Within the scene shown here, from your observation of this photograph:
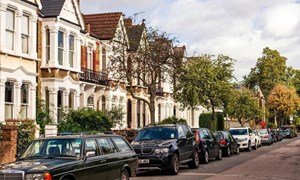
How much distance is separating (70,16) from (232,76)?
1604 cm

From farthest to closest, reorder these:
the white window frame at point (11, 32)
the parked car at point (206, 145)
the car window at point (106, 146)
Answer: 1. the white window frame at point (11, 32)
2. the parked car at point (206, 145)
3. the car window at point (106, 146)

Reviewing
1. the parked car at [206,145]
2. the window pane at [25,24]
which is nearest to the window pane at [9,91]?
the window pane at [25,24]

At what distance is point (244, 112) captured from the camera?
58281 millimetres

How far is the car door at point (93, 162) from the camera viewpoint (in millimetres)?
11742

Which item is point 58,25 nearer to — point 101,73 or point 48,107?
point 48,107

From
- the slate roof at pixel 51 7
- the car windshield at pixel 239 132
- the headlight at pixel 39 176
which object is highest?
the slate roof at pixel 51 7

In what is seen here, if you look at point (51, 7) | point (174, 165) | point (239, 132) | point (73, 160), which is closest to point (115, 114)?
point (51, 7)

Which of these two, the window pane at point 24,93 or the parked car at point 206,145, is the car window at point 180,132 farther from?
the window pane at point 24,93

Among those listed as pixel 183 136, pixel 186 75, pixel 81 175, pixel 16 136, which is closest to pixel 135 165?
pixel 81 175

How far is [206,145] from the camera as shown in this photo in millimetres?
24000

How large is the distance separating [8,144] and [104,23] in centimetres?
2050

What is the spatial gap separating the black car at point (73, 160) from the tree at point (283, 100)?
78.7 meters

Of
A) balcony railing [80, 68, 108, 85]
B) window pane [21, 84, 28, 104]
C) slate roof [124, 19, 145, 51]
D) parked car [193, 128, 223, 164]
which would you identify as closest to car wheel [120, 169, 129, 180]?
parked car [193, 128, 223, 164]

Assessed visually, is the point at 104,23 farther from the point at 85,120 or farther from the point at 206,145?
the point at 206,145
